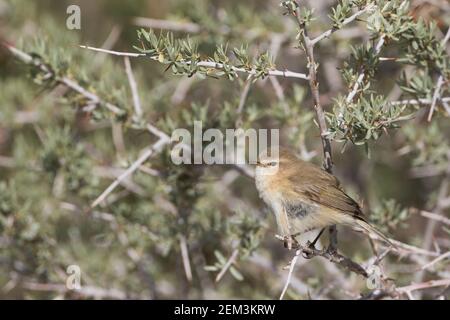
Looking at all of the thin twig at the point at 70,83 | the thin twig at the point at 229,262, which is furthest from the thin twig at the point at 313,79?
the thin twig at the point at 70,83

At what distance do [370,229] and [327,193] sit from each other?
0.92ft

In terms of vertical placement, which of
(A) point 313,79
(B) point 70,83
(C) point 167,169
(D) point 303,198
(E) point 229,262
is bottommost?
(E) point 229,262

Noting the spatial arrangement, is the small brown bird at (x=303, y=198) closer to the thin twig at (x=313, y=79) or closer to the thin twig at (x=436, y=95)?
the thin twig at (x=313, y=79)

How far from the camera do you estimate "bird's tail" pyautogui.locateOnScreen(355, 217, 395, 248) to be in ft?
9.92

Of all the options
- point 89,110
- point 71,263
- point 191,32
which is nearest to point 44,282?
point 71,263

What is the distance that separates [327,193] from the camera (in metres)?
3.18

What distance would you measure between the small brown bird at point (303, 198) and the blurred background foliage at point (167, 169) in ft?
0.61

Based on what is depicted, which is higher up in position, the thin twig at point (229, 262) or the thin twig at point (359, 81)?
the thin twig at point (359, 81)

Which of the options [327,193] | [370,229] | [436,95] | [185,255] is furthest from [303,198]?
[436,95]

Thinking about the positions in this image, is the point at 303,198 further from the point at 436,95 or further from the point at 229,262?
the point at 436,95

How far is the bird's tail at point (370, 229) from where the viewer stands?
302cm

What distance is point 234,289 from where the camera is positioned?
184 inches

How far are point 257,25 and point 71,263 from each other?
78.8 inches

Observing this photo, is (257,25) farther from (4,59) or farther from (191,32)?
(4,59)
